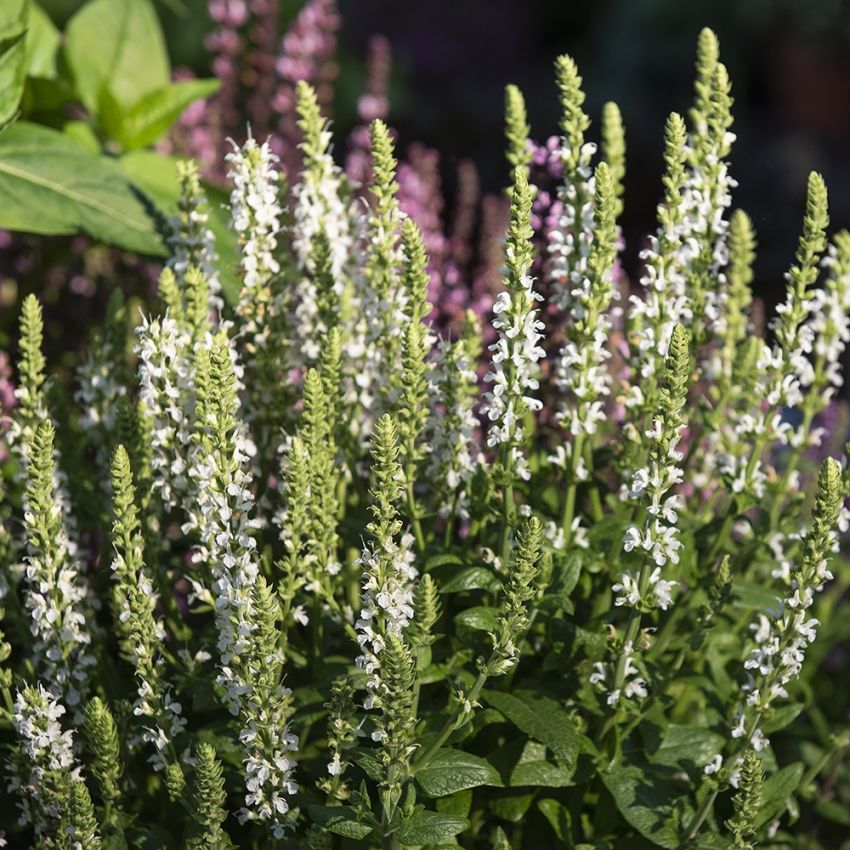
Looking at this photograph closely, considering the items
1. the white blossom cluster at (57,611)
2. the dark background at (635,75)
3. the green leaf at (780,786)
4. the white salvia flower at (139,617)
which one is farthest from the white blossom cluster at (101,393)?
the dark background at (635,75)

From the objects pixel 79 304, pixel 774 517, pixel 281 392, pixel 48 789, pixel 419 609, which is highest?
pixel 79 304

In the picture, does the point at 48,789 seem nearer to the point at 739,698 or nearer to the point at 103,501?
the point at 103,501

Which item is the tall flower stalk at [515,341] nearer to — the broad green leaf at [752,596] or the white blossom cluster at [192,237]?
the broad green leaf at [752,596]

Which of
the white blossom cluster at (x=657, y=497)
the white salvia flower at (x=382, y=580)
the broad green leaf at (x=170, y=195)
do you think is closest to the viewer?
the white salvia flower at (x=382, y=580)

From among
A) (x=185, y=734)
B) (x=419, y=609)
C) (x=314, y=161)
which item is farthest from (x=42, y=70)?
(x=419, y=609)

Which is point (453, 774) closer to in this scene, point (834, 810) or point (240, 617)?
point (240, 617)

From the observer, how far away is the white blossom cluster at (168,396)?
2066 millimetres

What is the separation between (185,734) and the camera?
Answer: 2242 mm

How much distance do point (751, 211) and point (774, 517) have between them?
5330mm

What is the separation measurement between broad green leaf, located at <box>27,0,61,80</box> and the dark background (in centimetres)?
418

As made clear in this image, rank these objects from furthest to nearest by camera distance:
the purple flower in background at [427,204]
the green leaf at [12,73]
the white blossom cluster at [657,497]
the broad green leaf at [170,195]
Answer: the purple flower in background at [427,204] → the broad green leaf at [170,195] → the green leaf at [12,73] → the white blossom cluster at [657,497]

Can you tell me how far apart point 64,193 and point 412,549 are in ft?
3.87

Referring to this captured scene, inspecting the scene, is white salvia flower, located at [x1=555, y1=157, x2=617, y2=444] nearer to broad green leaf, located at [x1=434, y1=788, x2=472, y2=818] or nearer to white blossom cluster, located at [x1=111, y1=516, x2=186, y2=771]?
broad green leaf, located at [x1=434, y1=788, x2=472, y2=818]

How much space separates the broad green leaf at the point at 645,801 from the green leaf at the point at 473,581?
41 cm
